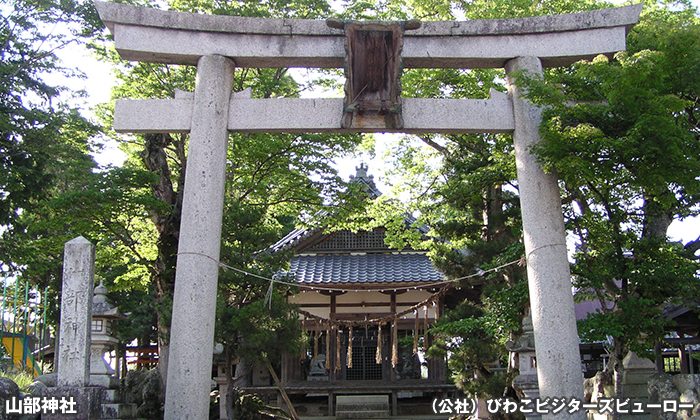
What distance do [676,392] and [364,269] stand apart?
33.3 feet

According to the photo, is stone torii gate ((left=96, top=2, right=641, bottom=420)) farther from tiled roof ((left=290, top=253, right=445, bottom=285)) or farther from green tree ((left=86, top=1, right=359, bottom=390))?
tiled roof ((left=290, top=253, right=445, bottom=285))

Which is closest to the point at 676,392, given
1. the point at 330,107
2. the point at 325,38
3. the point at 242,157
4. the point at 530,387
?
the point at 530,387

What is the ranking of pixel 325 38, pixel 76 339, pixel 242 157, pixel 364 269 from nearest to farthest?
pixel 76 339 → pixel 325 38 → pixel 242 157 → pixel 364 269

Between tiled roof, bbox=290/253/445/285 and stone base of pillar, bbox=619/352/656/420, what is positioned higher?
tiled roof, bbox=290/253/445/285

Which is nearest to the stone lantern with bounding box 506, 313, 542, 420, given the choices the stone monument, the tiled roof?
the stone monument

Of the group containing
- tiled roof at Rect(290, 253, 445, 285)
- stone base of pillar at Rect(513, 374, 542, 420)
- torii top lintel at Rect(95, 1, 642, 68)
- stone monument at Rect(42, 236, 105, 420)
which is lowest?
stone base of pillar at Rect(513, 374, 542, 420)

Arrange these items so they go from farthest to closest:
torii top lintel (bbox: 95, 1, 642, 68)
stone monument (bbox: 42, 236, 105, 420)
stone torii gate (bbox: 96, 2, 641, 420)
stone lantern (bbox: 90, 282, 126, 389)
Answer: stone lantern (bbox: 90, 282, 126, 389) → torii top lintel (bbox: 95, 1, 642, 68) → stone torii gate (bbox: 96, 2, 641, 420) → stone monument (bbox: 42, 236, 105, 420)

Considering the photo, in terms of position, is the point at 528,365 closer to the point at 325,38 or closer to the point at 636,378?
the point at 636,378

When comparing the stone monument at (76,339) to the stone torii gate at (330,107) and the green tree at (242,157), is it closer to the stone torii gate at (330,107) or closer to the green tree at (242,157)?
the stone torii gate at (330,107)

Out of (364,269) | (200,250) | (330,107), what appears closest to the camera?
(200,250)

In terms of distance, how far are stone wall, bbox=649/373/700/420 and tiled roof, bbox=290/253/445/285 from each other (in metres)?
8.16

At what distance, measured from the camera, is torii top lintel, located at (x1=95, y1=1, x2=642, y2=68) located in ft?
25.8

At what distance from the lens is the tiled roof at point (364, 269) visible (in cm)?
1616

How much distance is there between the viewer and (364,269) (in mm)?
17016
